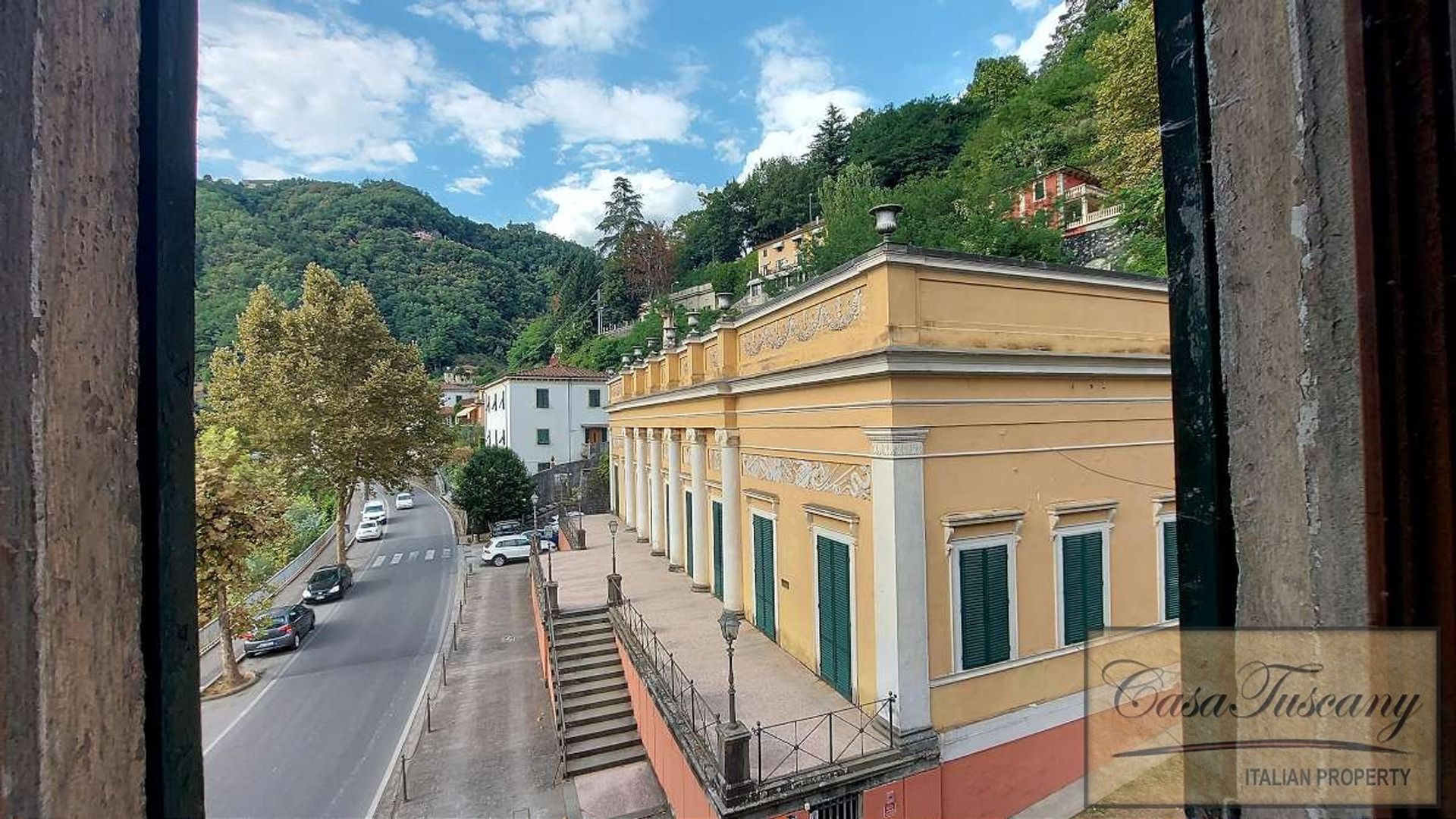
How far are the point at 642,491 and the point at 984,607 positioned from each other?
1526cm

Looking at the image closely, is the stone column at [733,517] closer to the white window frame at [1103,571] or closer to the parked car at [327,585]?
the white window frame at [1103,571]

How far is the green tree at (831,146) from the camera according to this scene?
181 feet

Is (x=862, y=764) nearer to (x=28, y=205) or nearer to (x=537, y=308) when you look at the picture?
(x=28, y=205)

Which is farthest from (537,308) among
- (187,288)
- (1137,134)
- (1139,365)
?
(187,288)

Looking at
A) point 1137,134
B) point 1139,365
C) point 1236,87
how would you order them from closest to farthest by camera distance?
point 1236,87
point 1139,365
point 1137,134

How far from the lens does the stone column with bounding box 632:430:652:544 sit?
70.2 ft

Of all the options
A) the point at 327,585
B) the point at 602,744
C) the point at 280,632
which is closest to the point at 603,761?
the point at 602,744

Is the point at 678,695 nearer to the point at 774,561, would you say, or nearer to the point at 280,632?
the point at 774,561

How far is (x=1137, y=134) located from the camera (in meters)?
16.3

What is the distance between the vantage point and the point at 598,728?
1148cm

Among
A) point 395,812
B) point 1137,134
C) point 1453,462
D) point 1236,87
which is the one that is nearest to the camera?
point 1453,462

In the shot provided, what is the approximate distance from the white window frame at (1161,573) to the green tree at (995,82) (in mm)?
37647

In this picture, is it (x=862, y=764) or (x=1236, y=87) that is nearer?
(x=1236, y=87)

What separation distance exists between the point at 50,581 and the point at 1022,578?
360 inches
